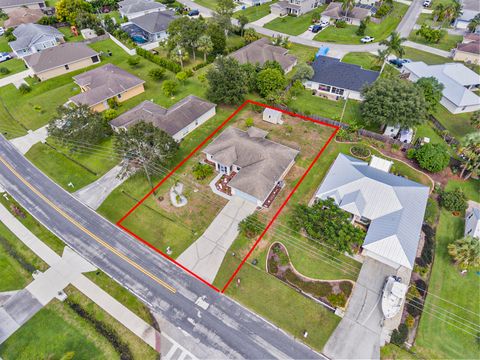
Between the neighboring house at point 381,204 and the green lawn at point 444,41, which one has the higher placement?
the green lawn at point 444,41

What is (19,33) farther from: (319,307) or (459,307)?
(459,307)

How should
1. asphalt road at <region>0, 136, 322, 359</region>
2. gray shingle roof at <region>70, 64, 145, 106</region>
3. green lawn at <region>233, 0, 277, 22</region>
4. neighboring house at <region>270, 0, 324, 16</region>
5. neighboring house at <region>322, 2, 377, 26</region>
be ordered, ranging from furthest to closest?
green lawn at <region>233, 0, 277, 22</region> → neighboring house at <region>270, 0, 324, 16</region> → neighboring house at <region>322, 2, 377, 26</region> → gray shingle roof at <region>70, 64, 145, 106</region> → asphalt road at <region>0, 136, 322, 359</region>

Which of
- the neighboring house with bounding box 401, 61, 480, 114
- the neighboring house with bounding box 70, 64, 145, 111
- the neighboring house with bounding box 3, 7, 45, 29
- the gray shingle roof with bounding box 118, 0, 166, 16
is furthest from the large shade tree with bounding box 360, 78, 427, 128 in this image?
the neighboring house with bounding box 3, 7, 45, 29

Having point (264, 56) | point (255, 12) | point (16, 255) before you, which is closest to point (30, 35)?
point (264, 56)

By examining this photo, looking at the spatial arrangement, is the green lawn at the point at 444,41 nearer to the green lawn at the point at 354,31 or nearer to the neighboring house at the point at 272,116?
the green lawn at the point at 354,31

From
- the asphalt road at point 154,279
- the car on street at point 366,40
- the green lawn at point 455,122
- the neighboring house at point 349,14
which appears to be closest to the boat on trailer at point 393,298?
the asphalt road at point 154,279

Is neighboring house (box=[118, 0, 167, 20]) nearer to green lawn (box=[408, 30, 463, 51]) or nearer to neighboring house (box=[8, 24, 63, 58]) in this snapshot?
neighboring house (box=[8, 24, 63, 58])

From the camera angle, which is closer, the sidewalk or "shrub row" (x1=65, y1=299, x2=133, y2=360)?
"shrub row" (x1=65, y1=299, x2=133, y2=360)
